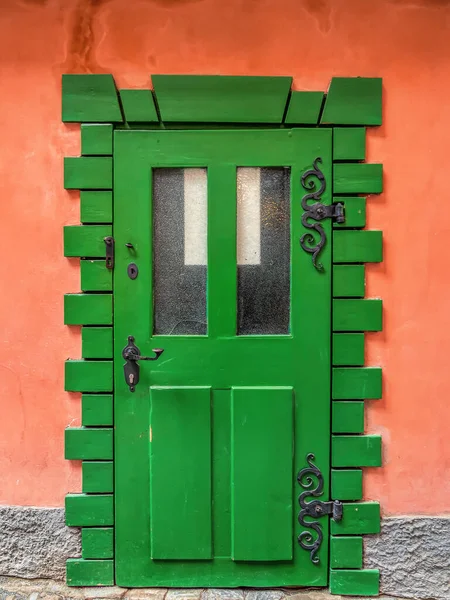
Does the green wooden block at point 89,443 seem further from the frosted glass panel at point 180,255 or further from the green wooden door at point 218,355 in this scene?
the frosted glass panel at point 180,255

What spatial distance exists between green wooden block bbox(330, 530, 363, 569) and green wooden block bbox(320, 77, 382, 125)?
6.38 feet

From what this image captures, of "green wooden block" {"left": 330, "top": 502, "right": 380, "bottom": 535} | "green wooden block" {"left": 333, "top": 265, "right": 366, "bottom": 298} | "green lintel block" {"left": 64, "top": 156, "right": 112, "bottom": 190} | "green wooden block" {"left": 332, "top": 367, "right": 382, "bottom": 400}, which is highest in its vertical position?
"green lintel block" {"left": 64, "top": 156, "right": 112, "bottom": 190}

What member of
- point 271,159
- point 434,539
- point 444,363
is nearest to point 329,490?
point 434,539

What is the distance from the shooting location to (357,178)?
7.19 feet

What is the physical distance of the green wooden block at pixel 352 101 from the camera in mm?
2178

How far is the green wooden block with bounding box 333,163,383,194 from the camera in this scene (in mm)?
2188

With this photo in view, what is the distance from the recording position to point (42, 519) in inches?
88.6

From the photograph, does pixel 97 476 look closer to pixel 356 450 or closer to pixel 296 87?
pixel 356 450

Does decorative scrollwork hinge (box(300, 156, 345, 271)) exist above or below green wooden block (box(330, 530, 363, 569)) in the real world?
above

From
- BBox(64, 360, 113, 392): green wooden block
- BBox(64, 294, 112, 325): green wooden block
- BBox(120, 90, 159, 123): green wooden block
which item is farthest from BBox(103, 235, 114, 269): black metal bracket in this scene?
BBox(120, 90, 159, 123): green wooden block

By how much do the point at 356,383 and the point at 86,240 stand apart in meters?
1.43

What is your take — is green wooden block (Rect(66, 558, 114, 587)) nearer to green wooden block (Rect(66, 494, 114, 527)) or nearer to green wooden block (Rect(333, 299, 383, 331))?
green wooden block (Rect(66, 494, 114, 527))

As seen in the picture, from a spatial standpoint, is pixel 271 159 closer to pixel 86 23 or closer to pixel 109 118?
pixel 109 118

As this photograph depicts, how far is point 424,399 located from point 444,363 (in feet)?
0.64
